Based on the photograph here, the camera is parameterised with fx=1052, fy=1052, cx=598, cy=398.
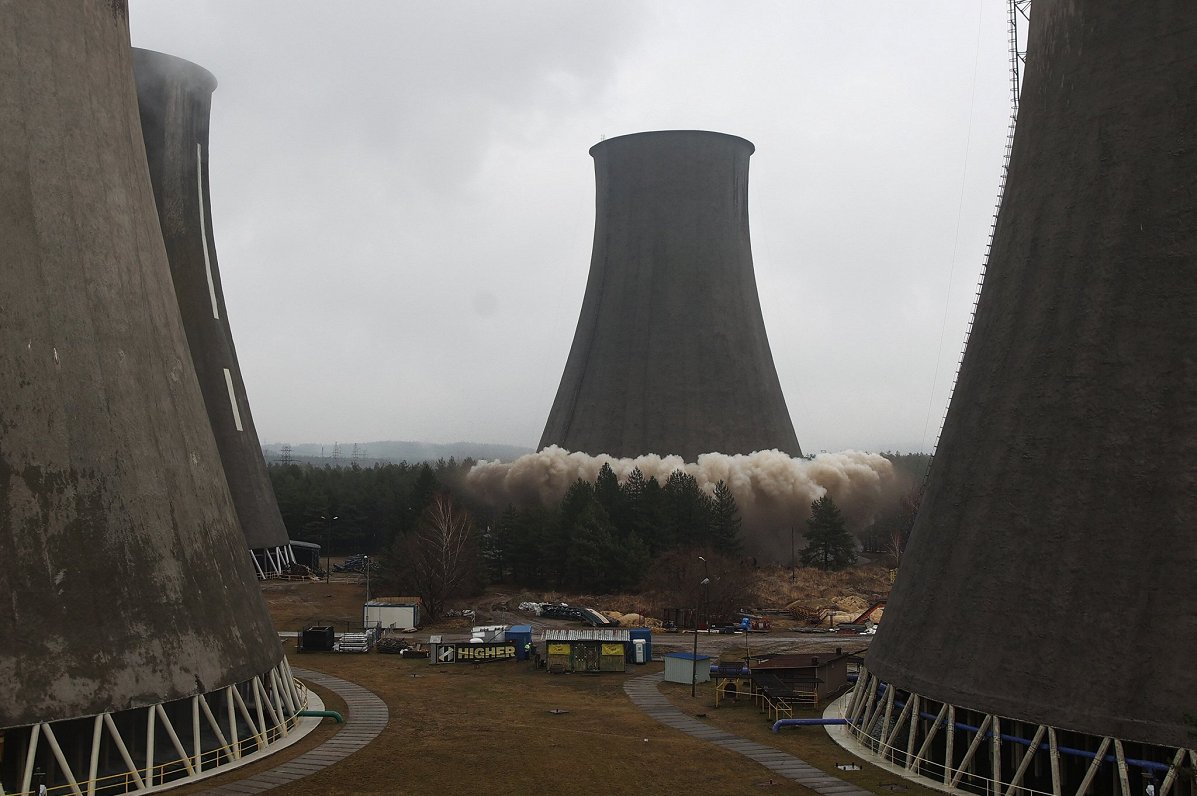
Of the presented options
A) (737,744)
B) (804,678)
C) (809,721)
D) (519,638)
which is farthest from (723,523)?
(737,744)

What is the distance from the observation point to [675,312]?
75.2m

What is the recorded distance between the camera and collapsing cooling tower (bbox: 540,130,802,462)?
2977 inches

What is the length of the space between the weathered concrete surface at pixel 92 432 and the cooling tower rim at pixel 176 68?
1436 inches

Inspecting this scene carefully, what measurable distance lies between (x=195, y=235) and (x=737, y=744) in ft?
152

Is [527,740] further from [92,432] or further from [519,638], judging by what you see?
[519,638]

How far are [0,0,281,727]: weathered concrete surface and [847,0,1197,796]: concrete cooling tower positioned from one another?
17.9 m

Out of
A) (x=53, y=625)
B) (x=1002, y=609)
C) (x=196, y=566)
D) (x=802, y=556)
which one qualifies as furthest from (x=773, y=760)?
(x=802, y=556)

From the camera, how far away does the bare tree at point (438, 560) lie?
6262 centimetres

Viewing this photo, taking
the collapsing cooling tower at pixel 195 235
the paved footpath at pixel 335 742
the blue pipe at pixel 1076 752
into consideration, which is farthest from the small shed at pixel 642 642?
the collapsing cooling tower at pixel 195 235

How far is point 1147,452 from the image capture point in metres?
22.5

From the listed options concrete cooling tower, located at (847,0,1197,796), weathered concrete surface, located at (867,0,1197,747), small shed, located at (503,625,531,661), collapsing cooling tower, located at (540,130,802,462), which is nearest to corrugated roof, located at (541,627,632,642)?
small shed, located at (503,625,531,661)

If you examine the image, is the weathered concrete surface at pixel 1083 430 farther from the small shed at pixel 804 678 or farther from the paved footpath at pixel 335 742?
the paved footpath at pixel 335 742

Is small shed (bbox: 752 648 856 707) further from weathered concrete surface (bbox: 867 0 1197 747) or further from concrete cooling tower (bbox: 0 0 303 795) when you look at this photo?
concrete cooling tower (bbox: 0 0 303 795)

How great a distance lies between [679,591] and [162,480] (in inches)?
1665
